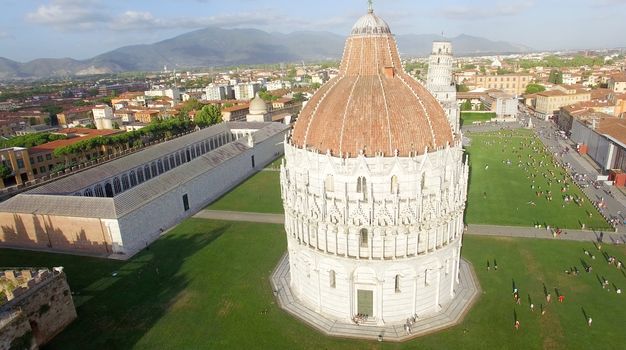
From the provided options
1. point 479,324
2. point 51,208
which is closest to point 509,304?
point 479,324

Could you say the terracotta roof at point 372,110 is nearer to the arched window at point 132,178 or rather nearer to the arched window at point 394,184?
the arched window at point 394,184

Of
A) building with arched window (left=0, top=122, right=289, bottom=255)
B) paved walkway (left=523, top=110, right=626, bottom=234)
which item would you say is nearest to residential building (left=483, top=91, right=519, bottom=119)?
paved walkway (left=523, top=110, right=626, bottom=234)

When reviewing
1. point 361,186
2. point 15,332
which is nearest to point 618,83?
point 361,186

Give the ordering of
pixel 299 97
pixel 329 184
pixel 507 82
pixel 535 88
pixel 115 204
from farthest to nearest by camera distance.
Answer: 1. pixel 507 82
2. pixel 535 88
3. pixel 299 97
4. pixel 115 204
5. pixel 329 184

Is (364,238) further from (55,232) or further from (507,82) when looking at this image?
(507,82)

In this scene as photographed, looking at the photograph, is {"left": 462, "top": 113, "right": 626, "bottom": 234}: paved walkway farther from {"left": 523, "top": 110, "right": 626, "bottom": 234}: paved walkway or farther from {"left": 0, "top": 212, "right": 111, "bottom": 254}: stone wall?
{"left": 0, "top": 212, "right": 111, "bottom": 254}: stone wall
